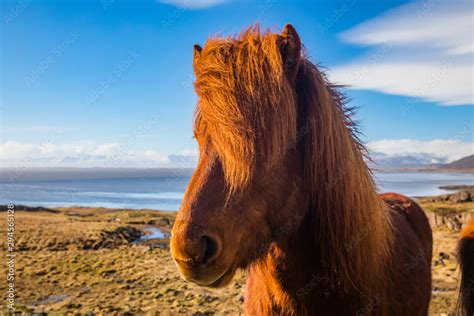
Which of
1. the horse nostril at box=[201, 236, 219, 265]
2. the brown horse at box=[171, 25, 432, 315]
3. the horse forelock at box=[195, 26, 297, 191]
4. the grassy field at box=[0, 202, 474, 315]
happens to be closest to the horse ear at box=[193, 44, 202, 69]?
the brown horse at box=[171, 25, 432, 315]

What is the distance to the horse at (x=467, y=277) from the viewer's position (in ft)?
14.6

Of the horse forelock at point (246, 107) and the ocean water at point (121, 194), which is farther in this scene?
the ocean water at point (121, 194)

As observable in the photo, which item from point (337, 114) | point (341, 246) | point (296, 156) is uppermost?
point (337, 114)

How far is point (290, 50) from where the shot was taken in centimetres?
173

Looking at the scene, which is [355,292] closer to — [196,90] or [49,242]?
[196,90]

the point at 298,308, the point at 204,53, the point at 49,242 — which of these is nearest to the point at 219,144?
the point at 204,53

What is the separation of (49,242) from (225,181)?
18341mm

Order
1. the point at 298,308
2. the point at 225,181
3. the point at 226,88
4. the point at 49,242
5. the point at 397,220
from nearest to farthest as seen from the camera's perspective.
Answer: the point at 225,181 → the point at 226,88 → the point at 298,308 → the point at 397,220 → the point at 49,242

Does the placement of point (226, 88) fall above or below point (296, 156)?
above

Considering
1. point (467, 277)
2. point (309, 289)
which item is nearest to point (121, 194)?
point (467, 277)

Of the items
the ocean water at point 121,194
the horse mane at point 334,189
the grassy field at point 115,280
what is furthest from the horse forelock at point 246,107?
the grassy field at point 115,280

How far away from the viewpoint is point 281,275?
197 cm

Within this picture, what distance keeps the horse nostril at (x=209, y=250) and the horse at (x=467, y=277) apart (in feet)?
14.6

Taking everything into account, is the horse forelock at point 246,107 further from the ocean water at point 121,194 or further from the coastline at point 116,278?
the coastline at point 116,278
